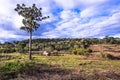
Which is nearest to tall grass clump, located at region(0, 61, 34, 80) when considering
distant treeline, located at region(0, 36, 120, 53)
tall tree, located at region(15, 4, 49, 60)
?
tall tree, located at region(15, 4, 49, 60)

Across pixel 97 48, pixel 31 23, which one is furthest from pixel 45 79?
pixel 97 48

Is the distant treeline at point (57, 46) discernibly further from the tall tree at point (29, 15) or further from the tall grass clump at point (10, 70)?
the tall grass clump at point (10, 70)

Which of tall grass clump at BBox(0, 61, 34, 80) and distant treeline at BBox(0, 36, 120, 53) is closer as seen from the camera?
tall grass clump at BBox(0, 61, 34, 80)

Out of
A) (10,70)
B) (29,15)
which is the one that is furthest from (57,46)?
(10,70)

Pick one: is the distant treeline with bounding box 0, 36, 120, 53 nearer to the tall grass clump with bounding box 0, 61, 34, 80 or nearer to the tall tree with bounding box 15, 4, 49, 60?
the tall tree with bounding box 15, 4, 49, 60

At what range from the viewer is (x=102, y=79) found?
1603 cm

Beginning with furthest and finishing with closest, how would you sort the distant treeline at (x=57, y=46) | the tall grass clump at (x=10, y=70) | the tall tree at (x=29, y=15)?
the distant treeline at (x=57, y=46) < the tall tree at (x=29, y=15) < the tall grass clump at (x=10, y=70)

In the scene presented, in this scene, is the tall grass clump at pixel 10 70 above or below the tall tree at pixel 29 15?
below

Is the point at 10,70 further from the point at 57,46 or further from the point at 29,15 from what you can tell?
the point at 57,46

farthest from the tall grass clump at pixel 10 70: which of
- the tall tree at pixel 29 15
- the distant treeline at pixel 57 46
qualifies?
the distant treeline at pixel 57 46

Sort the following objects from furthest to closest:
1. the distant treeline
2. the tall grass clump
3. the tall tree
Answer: the distant treeline
the tall tree
the tall grass clump

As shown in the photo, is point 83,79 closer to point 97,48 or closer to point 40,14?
point 40,14

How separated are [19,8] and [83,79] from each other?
3331 centimetres

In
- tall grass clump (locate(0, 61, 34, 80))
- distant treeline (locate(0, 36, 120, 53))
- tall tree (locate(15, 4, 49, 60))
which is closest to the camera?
tall grass clump (locate(0, 61, 34, 80))
